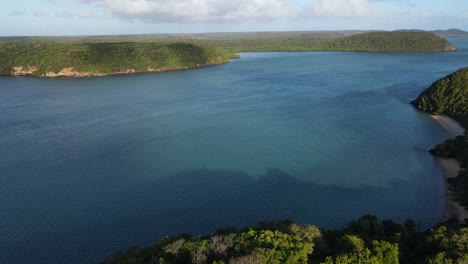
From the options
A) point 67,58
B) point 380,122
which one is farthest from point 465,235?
point 67,58

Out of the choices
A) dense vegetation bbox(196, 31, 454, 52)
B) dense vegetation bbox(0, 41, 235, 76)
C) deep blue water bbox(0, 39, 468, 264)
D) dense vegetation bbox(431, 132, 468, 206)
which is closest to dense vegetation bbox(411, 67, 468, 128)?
deep blue water bbox(0, 39, 468, 264)

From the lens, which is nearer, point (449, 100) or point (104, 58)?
point (449, 100)

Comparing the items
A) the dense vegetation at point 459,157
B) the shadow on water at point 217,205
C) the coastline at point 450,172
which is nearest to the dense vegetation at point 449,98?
the coastline at point 450,172

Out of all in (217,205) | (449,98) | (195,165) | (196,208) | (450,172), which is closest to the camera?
(196,208)

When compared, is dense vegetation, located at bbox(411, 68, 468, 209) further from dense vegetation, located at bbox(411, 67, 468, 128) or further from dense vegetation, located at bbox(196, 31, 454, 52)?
dense vegetation, located at bbox(196, 31, 454, 52)

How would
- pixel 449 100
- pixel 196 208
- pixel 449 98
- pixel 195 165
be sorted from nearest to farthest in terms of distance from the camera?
1. pixel 196 208
2. pixel 195 165
3. pixel 449 100
4. pixel 449 98

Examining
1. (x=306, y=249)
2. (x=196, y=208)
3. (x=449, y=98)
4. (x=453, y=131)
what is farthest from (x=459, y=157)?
(x=306, y=249)

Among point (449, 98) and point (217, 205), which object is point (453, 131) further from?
point (217, 205)

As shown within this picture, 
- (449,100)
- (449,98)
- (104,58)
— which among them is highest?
(104,58)
